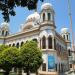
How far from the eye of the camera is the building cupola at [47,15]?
37.3 metres

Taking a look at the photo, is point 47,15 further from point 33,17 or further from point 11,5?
point 11,5

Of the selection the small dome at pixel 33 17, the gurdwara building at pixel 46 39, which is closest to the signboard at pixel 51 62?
the gurdwara building at pixel 46 39

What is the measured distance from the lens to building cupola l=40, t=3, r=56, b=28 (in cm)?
3731

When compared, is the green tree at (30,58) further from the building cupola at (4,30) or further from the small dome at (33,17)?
the small dome at (33,17)

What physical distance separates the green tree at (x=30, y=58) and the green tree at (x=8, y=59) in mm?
1241

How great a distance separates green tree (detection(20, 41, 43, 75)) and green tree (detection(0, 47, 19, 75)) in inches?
48.9

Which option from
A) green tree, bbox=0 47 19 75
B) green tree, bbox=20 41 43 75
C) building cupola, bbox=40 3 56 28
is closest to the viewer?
green tree, bbox=20 41 43 75

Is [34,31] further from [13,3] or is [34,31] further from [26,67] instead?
[13,3]

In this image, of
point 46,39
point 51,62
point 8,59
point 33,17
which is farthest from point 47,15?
point 33,17

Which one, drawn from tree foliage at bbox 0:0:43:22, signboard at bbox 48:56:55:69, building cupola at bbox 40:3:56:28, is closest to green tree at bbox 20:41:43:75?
signboard at bbox 48:56:55:69

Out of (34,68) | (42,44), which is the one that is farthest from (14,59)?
(42,44)

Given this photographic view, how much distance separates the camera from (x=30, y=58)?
29.8 meters

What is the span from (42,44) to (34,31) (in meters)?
4.37

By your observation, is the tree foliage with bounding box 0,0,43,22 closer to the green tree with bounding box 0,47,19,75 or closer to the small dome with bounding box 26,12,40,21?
the green tree with bounding box 0,47,19,75
